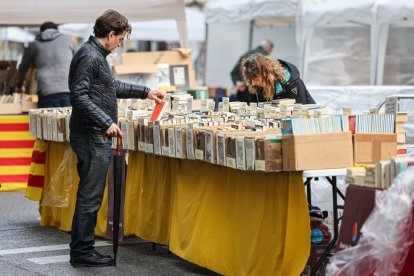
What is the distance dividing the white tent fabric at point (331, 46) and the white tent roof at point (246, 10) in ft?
3.77

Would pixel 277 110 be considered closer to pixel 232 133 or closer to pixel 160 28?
pixel 232 133

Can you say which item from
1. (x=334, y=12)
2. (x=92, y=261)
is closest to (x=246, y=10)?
(x=334, y=12)

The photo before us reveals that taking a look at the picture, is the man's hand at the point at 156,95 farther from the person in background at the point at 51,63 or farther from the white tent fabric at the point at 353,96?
the white tent fabric at the point at 353,96

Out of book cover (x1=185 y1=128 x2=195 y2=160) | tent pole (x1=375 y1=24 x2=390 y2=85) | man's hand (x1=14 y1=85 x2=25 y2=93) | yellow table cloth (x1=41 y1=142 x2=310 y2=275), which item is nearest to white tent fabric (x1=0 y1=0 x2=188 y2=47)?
man's hand (x1=14 y1=85 x2=25 y2=93)

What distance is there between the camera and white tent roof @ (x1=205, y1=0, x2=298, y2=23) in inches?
711

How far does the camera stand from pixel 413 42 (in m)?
16.0

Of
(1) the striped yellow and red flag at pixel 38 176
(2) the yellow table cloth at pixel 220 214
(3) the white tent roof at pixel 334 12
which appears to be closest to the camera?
(2) the yellow table cloth at pixel 220 214

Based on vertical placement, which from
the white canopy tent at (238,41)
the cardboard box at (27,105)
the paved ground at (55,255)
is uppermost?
the white canopy tent at (238,41)

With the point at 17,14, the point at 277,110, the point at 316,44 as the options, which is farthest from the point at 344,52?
the point at 277,110

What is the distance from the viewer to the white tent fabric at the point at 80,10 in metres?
14.0

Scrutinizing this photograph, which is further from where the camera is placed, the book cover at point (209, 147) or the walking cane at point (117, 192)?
the walking cane at point (117, 192)

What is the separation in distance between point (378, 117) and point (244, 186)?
1.03m

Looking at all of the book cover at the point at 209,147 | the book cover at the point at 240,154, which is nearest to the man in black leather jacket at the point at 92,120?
the book cover at the point at 209,147

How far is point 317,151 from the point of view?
6.57m
